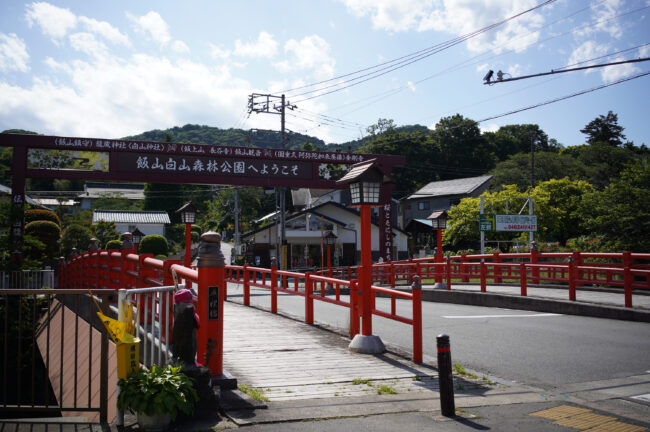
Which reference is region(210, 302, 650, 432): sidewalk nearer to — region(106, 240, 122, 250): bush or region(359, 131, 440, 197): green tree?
region(106, 240, 122, 250): bush

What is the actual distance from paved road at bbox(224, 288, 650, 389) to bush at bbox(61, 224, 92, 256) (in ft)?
74.0

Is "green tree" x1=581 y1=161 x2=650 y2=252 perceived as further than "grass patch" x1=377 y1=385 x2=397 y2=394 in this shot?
Yes

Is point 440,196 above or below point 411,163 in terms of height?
below

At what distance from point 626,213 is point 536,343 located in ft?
41.9

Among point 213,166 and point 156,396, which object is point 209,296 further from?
point 213,166

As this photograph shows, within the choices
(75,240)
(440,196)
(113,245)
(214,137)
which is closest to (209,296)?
(113,245)

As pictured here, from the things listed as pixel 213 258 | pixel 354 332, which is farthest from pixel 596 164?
pixel 213 258

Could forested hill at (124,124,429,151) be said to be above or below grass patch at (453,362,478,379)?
above

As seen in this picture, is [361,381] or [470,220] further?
[470,220]

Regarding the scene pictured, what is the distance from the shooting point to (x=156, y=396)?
445 centimetres

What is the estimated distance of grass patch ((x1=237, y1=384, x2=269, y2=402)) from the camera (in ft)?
18.2

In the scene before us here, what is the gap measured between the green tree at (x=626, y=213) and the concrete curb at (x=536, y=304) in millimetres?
7265

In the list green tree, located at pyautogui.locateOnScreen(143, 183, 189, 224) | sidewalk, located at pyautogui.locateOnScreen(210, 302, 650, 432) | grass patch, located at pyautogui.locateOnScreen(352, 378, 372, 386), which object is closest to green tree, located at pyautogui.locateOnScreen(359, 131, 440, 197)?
green tree, located at pyautogui.locateOnScreen(143, 183, 189, 224)

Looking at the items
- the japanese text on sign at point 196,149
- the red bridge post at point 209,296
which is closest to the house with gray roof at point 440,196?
the japanese text on sign at point 196,149
